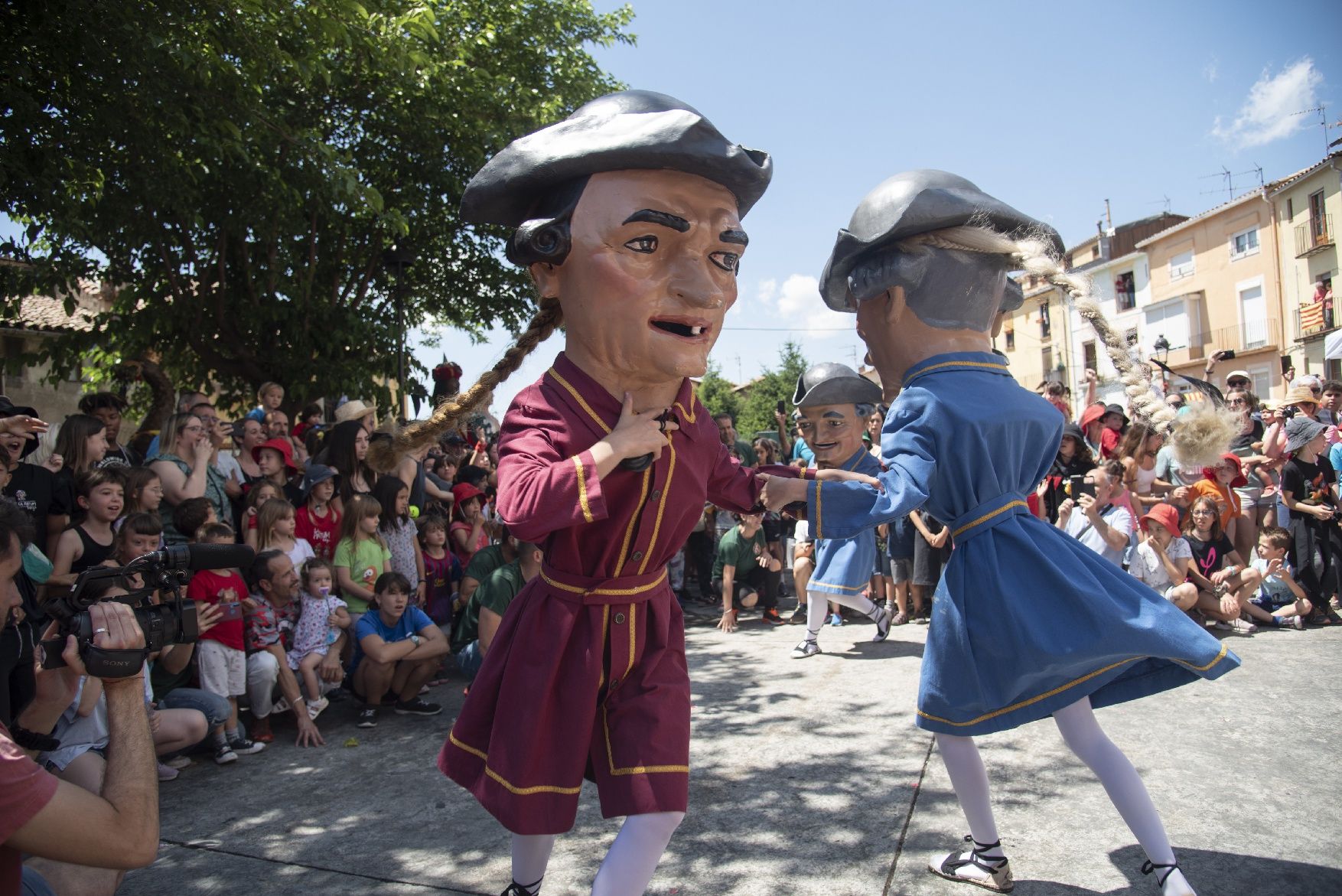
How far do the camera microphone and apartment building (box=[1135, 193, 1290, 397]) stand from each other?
2819cm

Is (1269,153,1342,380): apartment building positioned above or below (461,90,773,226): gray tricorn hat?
above

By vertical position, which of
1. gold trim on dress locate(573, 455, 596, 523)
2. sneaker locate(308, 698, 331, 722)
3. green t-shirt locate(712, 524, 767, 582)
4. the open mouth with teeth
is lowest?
sneaker locate(308, 698, 331, 722)

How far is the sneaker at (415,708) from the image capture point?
5168mm

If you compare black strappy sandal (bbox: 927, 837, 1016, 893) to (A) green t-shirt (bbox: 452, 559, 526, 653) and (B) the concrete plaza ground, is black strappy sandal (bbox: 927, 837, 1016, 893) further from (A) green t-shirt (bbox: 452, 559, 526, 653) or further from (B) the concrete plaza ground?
(A) green t-shirt (bbox: 452, 559, 526, 653)

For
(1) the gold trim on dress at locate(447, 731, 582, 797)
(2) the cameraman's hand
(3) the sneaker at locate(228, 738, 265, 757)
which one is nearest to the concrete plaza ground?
(3) the sneaker at locate(228, 738, 265, 757)

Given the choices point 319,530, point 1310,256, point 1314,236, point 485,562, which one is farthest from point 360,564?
point 1310,256

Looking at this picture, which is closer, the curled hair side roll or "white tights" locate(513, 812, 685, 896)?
"white tights" locate(513, 812, 685, 896)

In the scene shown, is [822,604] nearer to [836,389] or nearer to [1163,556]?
[836,389]

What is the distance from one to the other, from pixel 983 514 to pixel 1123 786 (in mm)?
840

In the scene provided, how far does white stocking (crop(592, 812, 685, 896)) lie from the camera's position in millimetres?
2074

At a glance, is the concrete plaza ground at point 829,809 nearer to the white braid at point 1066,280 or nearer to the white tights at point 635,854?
the white tights at point 635,854

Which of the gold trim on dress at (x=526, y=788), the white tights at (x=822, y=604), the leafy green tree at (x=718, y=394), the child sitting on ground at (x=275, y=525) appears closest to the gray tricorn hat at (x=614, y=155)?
the gold trim on dress at (x=526, y=788)

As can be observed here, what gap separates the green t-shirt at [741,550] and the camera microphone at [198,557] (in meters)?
5.94

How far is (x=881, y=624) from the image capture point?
21.9 feet
